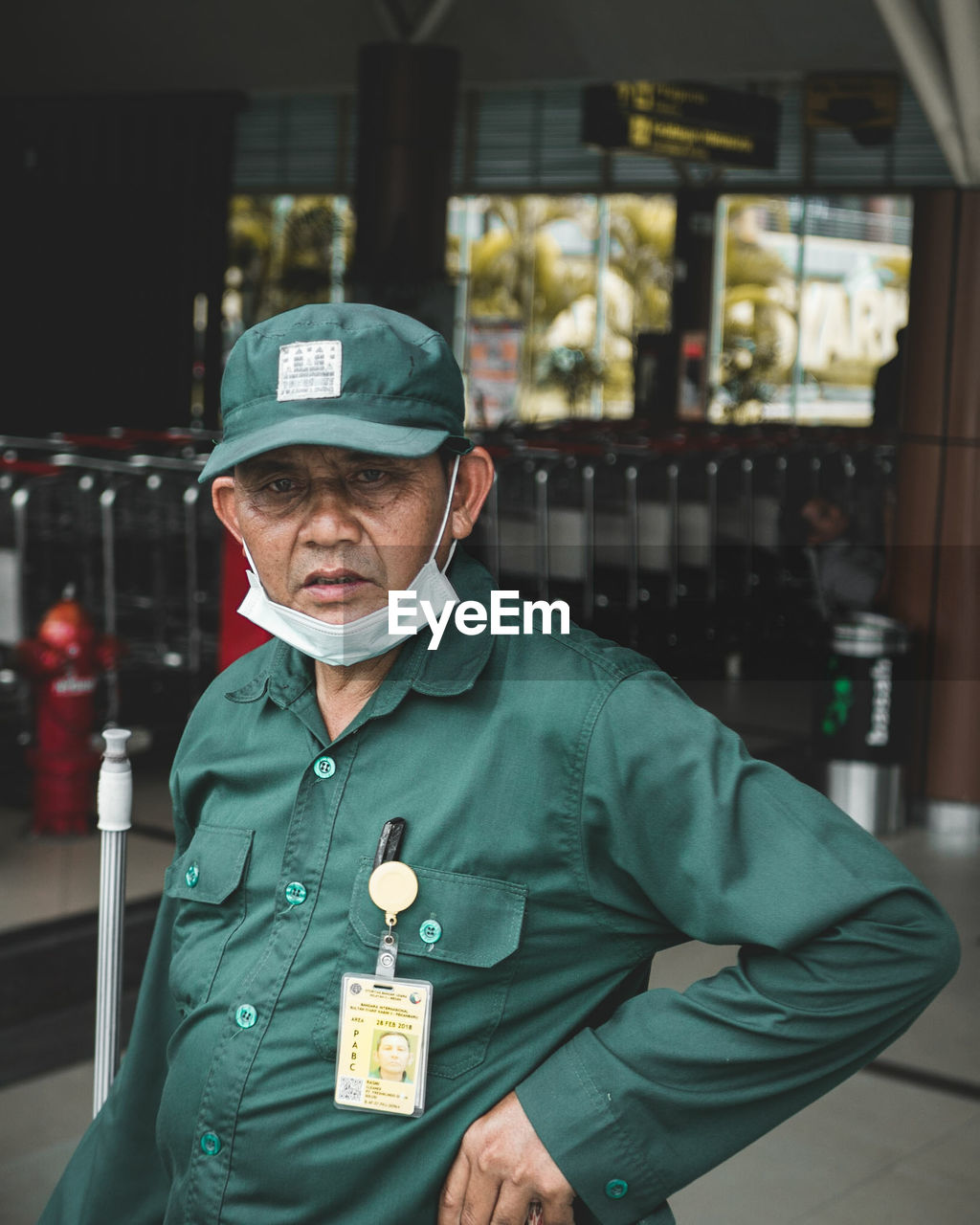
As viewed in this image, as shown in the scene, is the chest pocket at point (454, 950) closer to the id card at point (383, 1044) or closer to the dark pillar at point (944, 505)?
the id card at point (383, 1044)

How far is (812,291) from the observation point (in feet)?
75.7

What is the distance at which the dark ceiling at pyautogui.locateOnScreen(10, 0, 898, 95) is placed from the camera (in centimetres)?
1016

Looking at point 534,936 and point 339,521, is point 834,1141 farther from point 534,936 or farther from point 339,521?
point 339,521

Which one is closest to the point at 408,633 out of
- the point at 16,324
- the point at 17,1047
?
the point at 17,1047

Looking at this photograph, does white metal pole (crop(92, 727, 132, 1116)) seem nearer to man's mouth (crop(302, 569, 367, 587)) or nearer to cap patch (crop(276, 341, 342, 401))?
man's mouth (crop(302, 569, 367, 587))

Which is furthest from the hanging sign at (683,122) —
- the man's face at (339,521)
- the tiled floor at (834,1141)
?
the man's face at (339,521)

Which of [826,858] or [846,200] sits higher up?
[846,200]

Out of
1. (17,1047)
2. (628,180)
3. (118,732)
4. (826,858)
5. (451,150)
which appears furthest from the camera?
(628,180)

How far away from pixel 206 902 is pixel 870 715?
16.5 ft

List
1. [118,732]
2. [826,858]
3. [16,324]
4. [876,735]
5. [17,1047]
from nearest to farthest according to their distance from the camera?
[826,858], [118,732], [17,1047], [876,735], [16,324]

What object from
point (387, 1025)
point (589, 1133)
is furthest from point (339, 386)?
point (589, 1133)

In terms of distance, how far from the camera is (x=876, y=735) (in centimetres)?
623

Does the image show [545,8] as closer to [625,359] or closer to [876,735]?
[876,735]

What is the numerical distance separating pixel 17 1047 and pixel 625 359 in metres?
21.0
